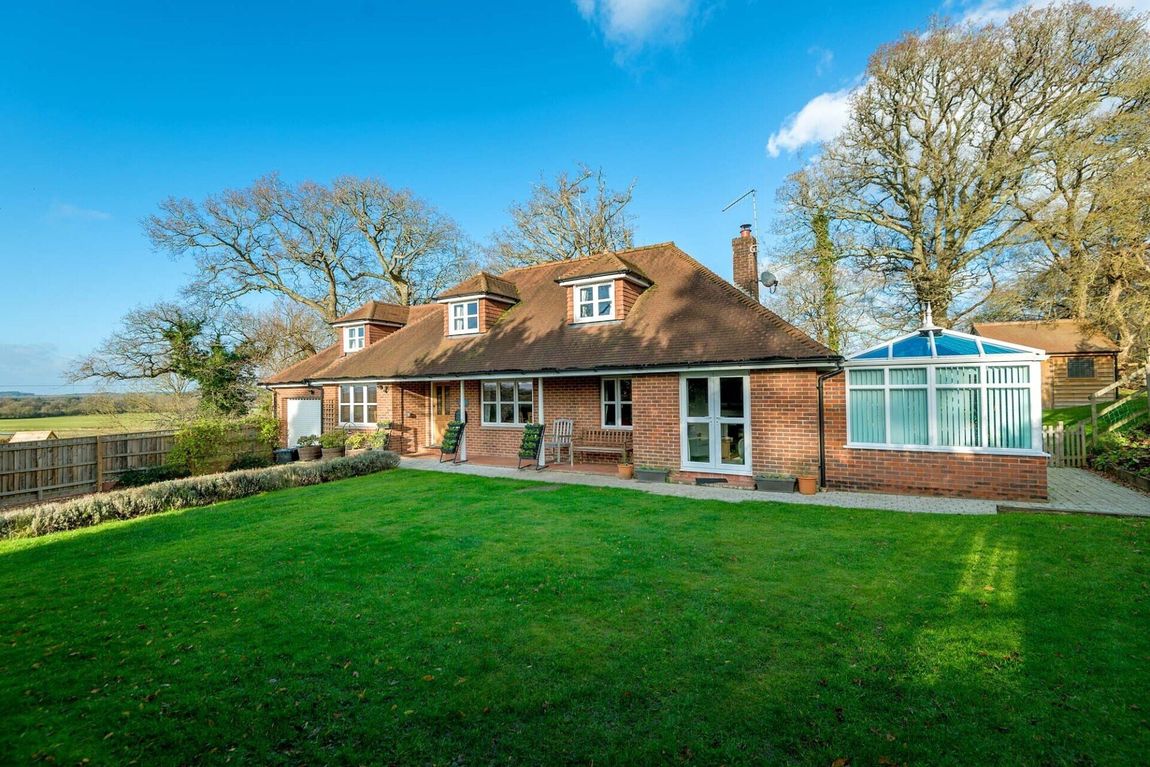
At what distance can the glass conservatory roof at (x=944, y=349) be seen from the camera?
9.35 meters

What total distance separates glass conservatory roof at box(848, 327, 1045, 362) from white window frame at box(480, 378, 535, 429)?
30.0 ft

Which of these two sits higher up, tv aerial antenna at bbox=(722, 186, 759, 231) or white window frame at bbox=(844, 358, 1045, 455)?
tv aerial antenna at bbox=(722, 186, 759, 231)

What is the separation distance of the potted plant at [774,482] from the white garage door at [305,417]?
53.2ft

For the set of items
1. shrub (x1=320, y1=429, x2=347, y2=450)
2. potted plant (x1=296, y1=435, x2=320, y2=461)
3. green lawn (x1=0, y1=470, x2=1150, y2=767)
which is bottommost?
green lawn (x1=0, y1=470, x2=1150, y2=767)

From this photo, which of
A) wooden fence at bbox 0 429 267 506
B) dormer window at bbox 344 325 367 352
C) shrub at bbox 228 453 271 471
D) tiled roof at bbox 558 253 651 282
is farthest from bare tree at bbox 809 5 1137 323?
wooden fence at bbox 0 429 267 506

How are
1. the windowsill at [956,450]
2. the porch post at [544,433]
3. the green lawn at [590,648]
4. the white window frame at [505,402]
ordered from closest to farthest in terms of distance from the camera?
the green lawn at [590,648] < the windowsill at [956,450] < the porch post at [544,433] < the white window frame at [505,402]

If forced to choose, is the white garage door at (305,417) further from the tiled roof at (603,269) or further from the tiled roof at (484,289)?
the tiled roof at (603,269)

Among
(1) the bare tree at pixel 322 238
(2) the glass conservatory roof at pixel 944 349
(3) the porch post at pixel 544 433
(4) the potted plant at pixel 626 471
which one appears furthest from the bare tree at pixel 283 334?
(2) the glass conservatory roof at pixel 944 349

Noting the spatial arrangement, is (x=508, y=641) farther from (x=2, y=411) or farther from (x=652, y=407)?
(x=2, y=411)

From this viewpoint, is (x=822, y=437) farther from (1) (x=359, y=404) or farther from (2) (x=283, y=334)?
(2) (x=283, y=334)

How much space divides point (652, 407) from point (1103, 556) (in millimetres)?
7823

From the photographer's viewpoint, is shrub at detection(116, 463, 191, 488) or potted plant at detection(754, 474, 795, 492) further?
shrub at detection(116, 463, 191, 488)

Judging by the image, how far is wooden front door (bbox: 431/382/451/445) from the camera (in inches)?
719

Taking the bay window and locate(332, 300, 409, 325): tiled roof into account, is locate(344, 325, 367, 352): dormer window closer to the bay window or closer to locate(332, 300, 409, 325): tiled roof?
locate(332, 300, 409, 325): tiled roof
